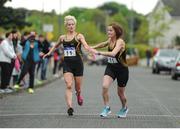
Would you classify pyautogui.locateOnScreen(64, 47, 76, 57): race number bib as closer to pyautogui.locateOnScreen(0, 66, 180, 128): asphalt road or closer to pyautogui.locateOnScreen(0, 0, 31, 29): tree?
pyautogui.locateOnScreen(0, 66, 180, 128): asphalt road

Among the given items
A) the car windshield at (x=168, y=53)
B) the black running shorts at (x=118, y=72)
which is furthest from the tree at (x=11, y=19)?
the black running shorts at (x=118, y=72)

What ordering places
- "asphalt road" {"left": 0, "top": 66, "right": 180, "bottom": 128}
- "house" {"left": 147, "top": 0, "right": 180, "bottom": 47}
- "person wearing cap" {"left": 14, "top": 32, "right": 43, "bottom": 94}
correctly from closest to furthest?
"asphalt road" {"left": 0, "top": 66, "right": 180, "bottom": 128}
"person wearing cap" {"left": 14, "top": 32, "right": 43, "bottom": 94}
"house" {"left": 147, "top": 0, "right": 180, "bottom": 47}

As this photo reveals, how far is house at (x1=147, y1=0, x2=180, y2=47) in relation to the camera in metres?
94.4

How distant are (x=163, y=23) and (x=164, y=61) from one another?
52.4 meters

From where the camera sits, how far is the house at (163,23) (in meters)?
94.4

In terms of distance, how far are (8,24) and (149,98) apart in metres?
13.5

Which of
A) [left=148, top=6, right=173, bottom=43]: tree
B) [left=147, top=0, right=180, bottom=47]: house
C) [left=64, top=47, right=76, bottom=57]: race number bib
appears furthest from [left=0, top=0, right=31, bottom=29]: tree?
[left=147, top=0, right=180, bottom=47]: house

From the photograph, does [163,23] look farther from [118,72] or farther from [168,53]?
[118,72]

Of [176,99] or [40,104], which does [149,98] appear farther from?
[40,104]

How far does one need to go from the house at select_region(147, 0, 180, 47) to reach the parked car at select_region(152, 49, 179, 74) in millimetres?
47325

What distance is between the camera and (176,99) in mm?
19766

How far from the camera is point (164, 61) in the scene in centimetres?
4416

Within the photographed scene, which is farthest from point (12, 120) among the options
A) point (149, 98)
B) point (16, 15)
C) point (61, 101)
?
point (16, 15)

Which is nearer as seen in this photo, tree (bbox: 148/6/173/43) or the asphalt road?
the asphalt road
